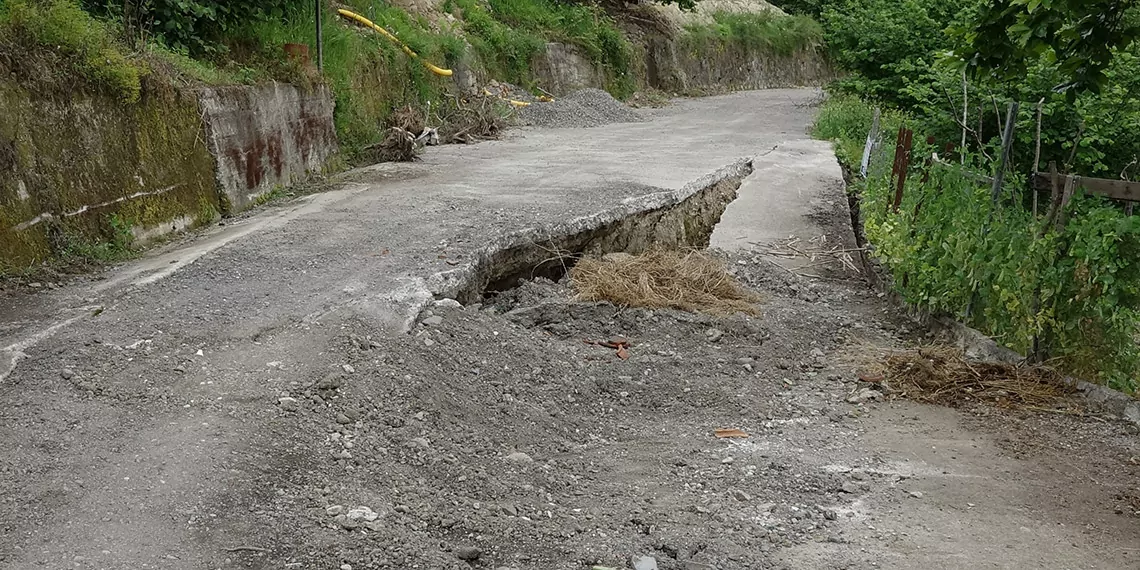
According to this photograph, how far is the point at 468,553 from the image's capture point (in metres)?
3.68

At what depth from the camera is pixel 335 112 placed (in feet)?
39.2

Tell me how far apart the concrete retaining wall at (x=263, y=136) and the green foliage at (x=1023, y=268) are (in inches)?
224

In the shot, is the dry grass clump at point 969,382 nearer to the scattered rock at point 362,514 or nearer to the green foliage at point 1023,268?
the green foliage at point 1023,268

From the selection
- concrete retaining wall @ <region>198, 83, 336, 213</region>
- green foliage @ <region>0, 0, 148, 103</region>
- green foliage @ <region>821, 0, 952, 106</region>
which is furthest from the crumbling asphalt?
green foliage @ <region>821, 0, 952, 106</region>

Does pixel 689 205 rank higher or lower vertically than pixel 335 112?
lower

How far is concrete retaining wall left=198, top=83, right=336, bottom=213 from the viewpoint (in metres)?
8.66

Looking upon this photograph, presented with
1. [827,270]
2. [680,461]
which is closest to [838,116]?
[827,270]

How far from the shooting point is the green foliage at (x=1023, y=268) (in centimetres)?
525

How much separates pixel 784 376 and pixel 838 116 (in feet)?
38.1

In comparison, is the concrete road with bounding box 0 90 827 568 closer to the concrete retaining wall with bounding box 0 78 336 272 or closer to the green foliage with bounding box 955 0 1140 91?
the concrete retaining wall with bounding box 0 78 336 272

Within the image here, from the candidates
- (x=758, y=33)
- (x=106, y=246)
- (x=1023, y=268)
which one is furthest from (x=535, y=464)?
(x=758, y=33)

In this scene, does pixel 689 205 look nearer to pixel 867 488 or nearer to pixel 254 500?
pixel 867 488

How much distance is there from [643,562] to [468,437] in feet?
4.60

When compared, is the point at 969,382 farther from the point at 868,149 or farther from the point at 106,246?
the point at 106,246
